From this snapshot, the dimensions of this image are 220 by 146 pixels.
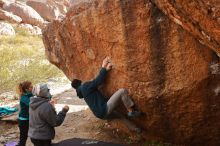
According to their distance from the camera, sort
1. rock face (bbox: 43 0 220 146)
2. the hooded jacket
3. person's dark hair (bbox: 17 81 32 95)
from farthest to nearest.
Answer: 1. person's dark hair (bbox: 17 81 32 95)
2. the hooded jacket
3. rock face (bbox: 43 0 220 146)

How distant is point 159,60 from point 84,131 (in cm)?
366

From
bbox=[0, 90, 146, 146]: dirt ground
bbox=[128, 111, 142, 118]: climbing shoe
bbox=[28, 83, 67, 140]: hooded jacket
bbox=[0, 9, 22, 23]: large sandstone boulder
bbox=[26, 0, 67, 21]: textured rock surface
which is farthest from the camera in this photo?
bbox=[26, 0, 67, 21]: textured rock surface

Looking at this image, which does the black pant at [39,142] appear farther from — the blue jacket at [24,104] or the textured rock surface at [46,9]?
the textured rock surface at [46,9]

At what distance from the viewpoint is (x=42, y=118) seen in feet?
20.4

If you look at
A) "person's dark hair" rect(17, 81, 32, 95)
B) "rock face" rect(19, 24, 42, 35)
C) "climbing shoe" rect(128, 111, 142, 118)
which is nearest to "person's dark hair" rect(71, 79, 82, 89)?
"person's dark hair" rect(17, 81, 32, 95)

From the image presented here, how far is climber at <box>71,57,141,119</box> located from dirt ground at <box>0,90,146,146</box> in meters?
1.35

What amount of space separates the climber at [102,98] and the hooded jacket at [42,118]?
67 cm

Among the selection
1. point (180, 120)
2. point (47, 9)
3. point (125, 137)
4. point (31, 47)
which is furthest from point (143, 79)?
point (47, 9)

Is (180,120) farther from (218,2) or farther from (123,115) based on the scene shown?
(218,2)

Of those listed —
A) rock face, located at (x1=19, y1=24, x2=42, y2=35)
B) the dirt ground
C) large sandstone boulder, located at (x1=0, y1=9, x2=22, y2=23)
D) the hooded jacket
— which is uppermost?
large sandstone boulder, located at (x1=0, y1=9, x2=22, y2=23)

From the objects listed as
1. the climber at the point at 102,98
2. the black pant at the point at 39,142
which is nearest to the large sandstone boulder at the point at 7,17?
the climber at the point at 102,98

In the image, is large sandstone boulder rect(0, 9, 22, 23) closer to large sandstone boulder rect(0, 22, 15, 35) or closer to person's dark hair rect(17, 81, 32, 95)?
large sandstone boulder rect(0, 22, 15, 35)

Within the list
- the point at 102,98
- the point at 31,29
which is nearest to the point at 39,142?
the point at 102,98

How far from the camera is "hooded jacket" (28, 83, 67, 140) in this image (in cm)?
616
